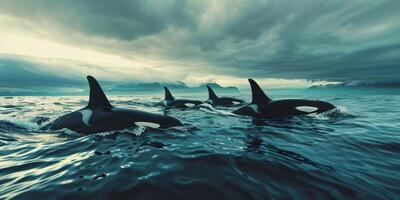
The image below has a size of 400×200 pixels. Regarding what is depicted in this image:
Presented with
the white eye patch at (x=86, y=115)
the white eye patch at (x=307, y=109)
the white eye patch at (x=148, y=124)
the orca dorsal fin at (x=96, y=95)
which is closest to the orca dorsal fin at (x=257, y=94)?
the white eye patch at (x=307, y=109)

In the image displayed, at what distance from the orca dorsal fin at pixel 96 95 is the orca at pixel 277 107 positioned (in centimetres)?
752

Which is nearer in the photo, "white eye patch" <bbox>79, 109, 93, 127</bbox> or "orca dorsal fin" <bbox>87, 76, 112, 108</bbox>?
"white eye patch" <bbox>79, 109, 93, 127</bbox>

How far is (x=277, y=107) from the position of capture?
1269cm

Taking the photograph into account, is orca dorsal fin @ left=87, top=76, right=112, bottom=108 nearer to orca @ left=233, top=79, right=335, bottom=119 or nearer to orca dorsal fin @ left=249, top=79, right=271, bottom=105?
orca @ left=233, top=79, right=335, bottom=119

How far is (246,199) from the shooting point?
138 inches

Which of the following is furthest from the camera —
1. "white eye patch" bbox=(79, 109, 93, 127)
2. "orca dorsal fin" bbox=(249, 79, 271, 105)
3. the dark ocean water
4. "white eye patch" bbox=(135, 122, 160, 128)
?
"orca dorsal fin" bbox=(249, 79, 271, 105)

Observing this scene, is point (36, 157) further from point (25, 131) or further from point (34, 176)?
point (25, 131)

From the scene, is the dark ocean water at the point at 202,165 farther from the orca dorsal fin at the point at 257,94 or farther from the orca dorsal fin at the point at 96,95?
the orca dorsal fin at the point at 257,94

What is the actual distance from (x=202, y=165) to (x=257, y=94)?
30.1ft

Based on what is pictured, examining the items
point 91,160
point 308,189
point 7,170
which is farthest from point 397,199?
point 7,170

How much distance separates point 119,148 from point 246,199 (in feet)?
13.8

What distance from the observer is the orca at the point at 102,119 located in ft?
29.1

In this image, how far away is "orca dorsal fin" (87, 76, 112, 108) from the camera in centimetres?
963

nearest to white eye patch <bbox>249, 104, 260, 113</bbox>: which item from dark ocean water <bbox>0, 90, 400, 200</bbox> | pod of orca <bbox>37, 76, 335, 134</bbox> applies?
pod of orca <bbox>37, 76, 335, 134</bbox>
